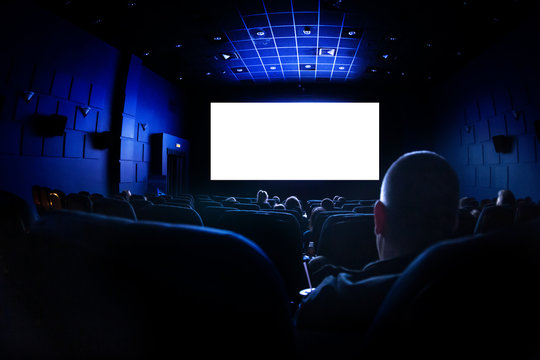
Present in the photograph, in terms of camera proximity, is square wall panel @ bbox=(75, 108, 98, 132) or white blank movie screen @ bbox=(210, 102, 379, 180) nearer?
square wall panel @ bbox=(75, 108, 98, 132)

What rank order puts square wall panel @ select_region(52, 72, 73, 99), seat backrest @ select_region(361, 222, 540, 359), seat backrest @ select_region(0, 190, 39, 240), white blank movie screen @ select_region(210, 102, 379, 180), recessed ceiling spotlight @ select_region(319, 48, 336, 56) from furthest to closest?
white blank movie screen @ select_region(210, 102, 379, 180) → recessed ceiling spotlight @ select_region(319, 48, 336, 56) → square wall panel @ select_region(52, 72, 73, 99) → seat backrest @ select_region(0, 190, 39, 240) → seat backrest @ select_region(361, 222, 540, 359)

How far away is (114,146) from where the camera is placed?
27.8ft

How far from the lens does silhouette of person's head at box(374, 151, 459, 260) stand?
1085 millimetres

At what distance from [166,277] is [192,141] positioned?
13224 mm

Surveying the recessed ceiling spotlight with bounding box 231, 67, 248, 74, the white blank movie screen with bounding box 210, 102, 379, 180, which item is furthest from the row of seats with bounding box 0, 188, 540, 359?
the white blank movie screen with bounding box 210, 102, 379, 180

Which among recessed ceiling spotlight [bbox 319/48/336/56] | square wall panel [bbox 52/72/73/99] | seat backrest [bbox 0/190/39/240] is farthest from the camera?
recessed ceiling spotlight [bbox 319/48/336/56]

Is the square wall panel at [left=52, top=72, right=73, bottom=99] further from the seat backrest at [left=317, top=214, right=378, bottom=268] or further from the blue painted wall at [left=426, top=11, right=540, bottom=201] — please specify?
the blue painted wall at [left=426, top=11, right=540, bottom=201]

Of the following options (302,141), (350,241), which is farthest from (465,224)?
(302,141)

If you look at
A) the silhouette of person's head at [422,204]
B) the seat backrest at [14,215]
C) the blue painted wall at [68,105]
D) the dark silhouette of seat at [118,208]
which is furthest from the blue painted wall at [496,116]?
the blue painted wall at [68,105]

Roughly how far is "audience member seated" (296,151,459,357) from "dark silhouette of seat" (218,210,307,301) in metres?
1.06

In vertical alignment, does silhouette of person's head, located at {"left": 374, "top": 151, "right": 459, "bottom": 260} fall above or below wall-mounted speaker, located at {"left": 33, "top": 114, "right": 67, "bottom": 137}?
below

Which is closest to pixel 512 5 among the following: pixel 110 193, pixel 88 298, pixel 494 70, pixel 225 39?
pixel 494 70

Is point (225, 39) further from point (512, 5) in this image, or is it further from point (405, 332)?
point (405, 332)

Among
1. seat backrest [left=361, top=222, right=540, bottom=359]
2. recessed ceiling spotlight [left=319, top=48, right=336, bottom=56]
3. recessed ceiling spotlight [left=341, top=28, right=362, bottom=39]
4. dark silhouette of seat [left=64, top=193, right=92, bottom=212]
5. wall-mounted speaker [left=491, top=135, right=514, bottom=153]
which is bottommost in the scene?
dark silhouette of seat [left=64, top=193, right=92, bottom=212]
